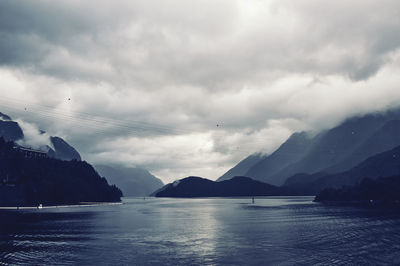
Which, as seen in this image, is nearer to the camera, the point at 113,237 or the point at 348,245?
the point at 348,245

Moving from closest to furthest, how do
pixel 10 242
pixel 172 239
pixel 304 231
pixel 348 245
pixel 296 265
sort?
pixel 296 265 < pixel 348 245 < pixel 10 242 < pixel 172 239 < pixel 304 231

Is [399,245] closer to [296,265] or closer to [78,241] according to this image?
[296,265]

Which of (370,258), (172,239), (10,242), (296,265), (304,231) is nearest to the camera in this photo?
(296,265)

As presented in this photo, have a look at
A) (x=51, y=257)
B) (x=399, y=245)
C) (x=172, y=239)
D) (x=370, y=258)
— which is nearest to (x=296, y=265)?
(x=370, y=258)

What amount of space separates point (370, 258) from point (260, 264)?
77.9 feet

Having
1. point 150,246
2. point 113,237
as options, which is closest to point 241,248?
point 150,246

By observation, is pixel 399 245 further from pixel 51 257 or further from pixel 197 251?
pixel 51 257

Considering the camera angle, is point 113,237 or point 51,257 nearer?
point 51,257

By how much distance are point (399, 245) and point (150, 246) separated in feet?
198

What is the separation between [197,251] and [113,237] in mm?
34341

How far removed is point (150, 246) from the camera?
279 feet

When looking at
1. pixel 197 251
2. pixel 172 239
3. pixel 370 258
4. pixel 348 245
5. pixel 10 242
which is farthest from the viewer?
pixel 172 239

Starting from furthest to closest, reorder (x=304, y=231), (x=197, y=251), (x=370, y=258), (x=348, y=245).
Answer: (x=304, y=231) < (x=348, y=245) < (x=197, y=251) < (x=370, y=258)

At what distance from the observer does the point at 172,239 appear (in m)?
96.5
